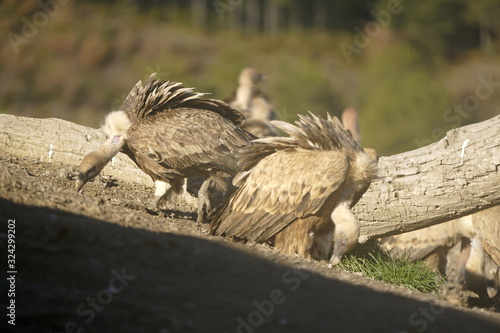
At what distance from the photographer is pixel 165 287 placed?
459cm

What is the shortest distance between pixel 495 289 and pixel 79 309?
5.63 meters

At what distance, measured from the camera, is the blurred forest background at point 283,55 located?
153ft

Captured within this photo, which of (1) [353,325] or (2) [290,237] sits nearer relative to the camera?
(1) [353,325]

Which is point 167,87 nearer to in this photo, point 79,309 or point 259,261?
point 259,261

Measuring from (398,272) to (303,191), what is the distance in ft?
5.42

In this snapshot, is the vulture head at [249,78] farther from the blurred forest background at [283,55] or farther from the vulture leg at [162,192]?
the blurred forest background at [283,55]

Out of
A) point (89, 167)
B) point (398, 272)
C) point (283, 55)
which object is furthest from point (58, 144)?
point (283, 55)

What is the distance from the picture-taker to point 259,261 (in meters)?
5.57

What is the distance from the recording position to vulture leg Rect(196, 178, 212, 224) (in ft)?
27.7

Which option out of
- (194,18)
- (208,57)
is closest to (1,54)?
(208,57)

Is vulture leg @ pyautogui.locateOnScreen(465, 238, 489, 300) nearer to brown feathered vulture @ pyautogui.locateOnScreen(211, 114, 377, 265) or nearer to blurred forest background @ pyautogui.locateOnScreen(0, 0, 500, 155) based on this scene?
brown feathered vulture @ pyautogui.locateOnScreen(211, 114, 377, 265)

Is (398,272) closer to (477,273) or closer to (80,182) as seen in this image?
(477,273)

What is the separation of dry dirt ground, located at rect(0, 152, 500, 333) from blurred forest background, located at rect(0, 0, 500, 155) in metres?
32.3

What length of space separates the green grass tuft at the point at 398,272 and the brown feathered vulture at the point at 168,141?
1.79 metres
